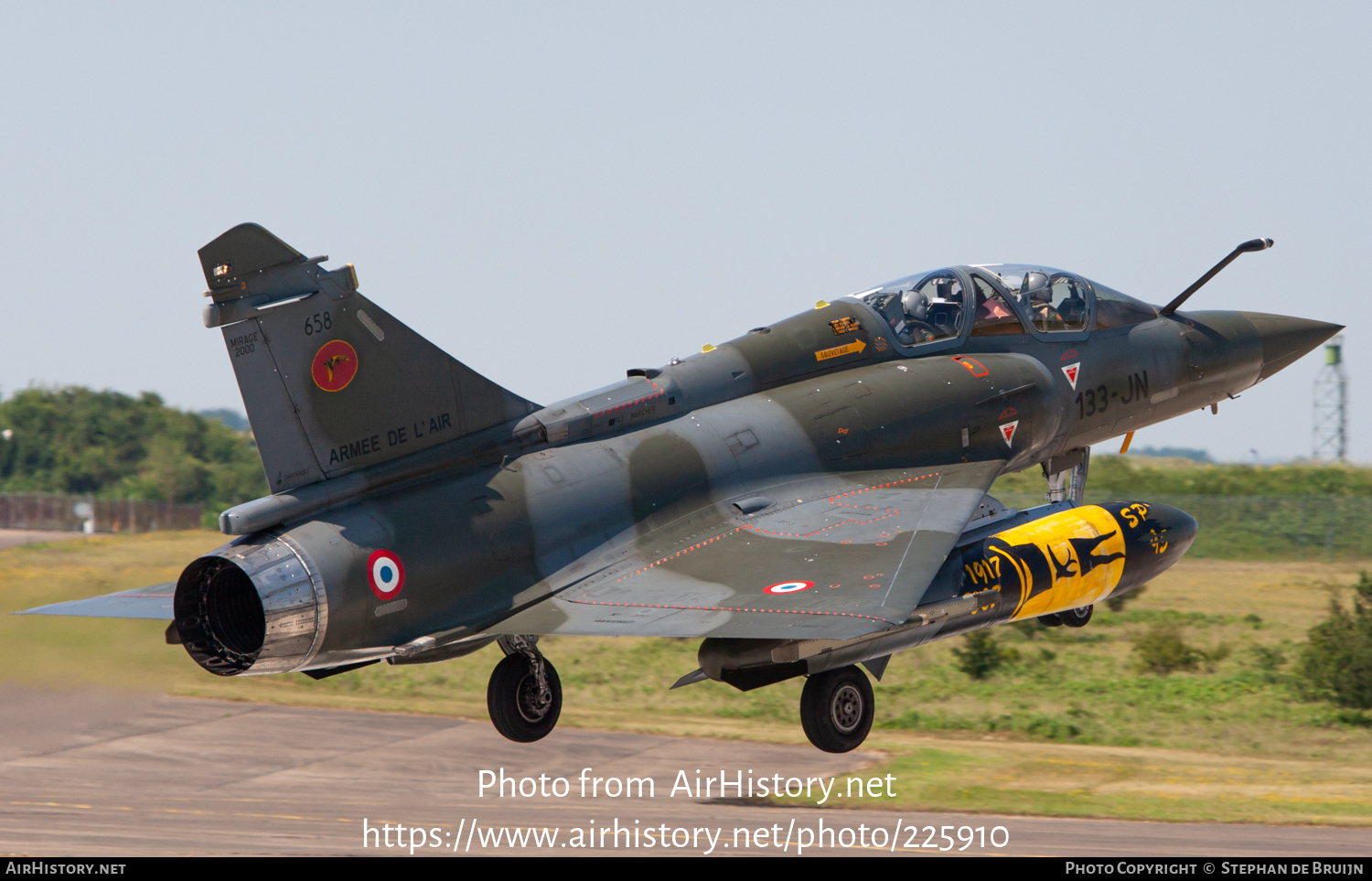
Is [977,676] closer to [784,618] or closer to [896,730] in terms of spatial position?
[896,730]

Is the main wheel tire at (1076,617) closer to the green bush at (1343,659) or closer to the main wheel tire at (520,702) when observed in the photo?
the main wheel tire at (520,702)

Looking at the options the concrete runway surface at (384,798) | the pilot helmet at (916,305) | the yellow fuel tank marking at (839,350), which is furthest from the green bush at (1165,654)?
the yellow fuel tank marking at (839,350)

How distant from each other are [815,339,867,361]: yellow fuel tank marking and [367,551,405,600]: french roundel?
18.5 feet

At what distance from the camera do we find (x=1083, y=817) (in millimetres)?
21641

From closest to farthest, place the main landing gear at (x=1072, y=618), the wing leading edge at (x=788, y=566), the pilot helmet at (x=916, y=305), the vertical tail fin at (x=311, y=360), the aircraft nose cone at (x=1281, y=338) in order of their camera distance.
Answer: the wing leading edge at (x=788, y=566), the vertical tail fin at (x=311, y=360), the main landing gear at (x=1072, y=618), the pilot helmet at (x=916, y=305), the aircraft nose cone at (x=1281, y=338)

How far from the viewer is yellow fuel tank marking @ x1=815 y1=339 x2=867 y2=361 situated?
15.0 meters

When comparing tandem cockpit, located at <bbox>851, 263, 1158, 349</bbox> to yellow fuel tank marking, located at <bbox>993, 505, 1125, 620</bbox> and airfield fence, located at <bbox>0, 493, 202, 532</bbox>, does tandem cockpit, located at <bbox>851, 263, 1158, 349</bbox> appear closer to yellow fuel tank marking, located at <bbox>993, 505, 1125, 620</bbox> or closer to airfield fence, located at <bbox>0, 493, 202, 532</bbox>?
yellow fuel tank marking, located at <bbox>993, 505, 1125, 620</bbox>

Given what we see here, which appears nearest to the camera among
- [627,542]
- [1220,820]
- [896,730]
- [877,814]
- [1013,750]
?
[627,542]

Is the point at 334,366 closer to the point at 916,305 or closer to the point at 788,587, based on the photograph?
the point at 788,587

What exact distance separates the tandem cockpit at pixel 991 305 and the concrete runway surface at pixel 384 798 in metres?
7.52

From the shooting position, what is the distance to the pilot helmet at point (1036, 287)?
53.8 feet

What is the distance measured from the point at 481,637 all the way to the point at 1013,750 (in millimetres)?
17351

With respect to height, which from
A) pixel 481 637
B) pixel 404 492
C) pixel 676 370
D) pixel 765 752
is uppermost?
pixel 676 370
